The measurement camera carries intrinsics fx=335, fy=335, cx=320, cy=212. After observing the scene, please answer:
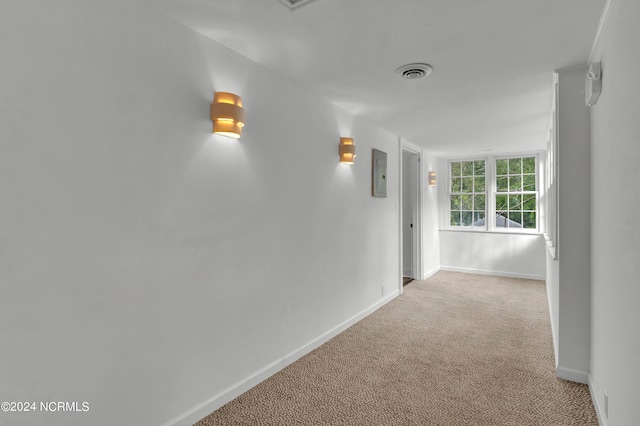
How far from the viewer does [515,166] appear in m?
6.38

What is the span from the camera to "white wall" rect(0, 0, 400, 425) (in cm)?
139

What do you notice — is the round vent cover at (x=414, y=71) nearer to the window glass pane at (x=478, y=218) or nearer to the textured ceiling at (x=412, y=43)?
the textured ceiling at (x=412, y=43)

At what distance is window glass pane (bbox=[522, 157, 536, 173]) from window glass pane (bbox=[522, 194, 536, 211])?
18.3 inches

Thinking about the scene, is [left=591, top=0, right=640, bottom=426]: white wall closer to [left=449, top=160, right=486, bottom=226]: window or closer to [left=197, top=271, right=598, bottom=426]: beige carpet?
[left=197, top=271, right=598, bottom=426]: beige carpet

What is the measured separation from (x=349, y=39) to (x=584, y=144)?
6.21 ft

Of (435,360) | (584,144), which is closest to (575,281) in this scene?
(584,144)

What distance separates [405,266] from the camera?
6.31 metres

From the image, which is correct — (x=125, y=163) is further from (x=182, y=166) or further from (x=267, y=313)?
(x=267, y=313)

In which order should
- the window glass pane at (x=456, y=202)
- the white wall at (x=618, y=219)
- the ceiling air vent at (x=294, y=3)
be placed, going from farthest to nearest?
the window glass pane at (x=456, y=202)
the ceiling air vent at (x=294, y=3)
the white wall at (x=618, y=219)

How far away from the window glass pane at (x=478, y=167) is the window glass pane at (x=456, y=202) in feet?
1.88

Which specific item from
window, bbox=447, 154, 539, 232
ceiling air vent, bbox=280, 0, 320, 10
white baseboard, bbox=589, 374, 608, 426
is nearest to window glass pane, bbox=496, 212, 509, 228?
window, bbox=447, 154, 539, 232

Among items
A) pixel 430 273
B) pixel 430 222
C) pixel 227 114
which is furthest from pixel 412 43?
pixel 430 273

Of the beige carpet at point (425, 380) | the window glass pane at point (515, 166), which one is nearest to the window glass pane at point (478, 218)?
the window glass pane at point (515, 166)

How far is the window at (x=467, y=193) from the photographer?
6.71 meters
